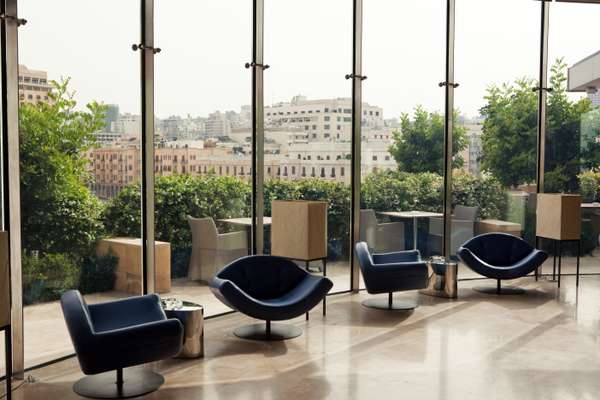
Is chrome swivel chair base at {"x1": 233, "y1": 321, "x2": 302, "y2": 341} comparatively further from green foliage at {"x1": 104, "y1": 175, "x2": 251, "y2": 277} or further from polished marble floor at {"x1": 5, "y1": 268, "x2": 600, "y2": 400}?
green foliage at {"x1": 104, "y1": 175, "x2": 251, "y2": 277}

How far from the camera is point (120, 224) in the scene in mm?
6848

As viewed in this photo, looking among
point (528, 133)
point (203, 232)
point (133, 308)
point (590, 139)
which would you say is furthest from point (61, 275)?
point (590, 139)

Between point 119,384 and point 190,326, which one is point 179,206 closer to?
point 190,326

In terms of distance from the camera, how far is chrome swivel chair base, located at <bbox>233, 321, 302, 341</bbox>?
22.6ft

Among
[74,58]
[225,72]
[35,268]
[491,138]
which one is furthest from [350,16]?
[35,268]

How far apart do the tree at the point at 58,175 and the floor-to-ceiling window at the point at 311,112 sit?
98.9 inches

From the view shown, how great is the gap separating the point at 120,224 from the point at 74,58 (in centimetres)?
168

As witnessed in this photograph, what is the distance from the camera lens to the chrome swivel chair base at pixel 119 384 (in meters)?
5.21

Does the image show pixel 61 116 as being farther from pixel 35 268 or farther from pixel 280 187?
pixel 280 187

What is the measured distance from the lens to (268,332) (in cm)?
693

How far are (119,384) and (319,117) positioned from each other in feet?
15.9

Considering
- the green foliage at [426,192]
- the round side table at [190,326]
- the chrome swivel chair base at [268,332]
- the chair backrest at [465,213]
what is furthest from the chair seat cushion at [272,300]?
the chair backrest at [465,213]

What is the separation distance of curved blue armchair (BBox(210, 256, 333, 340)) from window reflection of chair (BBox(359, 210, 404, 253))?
234cm

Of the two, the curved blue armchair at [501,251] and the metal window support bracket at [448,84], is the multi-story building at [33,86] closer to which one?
the metal window support bracket at [448,84]
